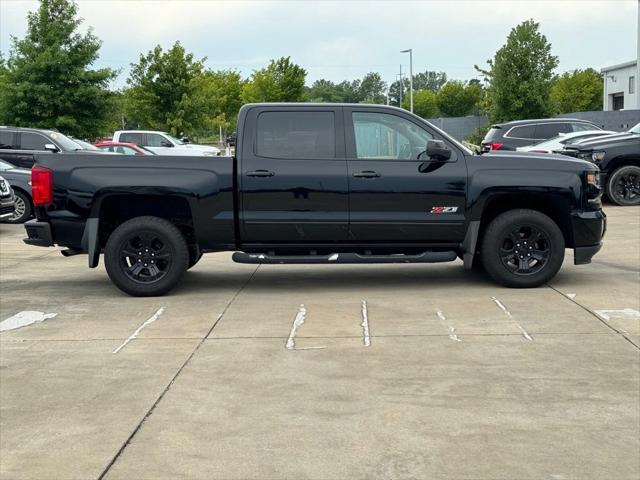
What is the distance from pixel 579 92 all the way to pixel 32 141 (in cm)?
6544

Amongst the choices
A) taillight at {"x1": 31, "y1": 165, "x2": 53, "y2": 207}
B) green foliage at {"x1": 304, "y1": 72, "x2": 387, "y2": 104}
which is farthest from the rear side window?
green foliage at {"x1": 304, "y1": 72, "x2": 387, "y2": 104}

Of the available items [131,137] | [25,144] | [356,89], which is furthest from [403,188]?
[356,89]

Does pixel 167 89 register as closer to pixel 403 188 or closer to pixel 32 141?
pixel 32 141

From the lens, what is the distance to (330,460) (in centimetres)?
450

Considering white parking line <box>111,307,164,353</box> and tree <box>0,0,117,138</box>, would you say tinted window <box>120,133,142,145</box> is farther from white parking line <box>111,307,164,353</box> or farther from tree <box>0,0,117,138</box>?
white parking line <box>111,307,164,353</box>

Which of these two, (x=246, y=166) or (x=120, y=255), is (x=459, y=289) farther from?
(x=120, y=255)

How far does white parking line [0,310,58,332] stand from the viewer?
774cm

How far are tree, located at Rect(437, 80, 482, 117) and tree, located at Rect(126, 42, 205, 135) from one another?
51021 mm

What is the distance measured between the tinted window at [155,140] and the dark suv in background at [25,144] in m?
9.72

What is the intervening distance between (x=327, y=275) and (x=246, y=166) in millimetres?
1974

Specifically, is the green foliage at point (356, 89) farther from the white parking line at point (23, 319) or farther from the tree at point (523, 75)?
the white parking line at point (23, 319)

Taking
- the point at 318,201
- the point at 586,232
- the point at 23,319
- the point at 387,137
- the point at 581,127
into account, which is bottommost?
the point at 23,319

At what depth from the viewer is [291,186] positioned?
29.0 feet

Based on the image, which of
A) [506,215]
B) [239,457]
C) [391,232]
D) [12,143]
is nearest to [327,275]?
[391,232]
